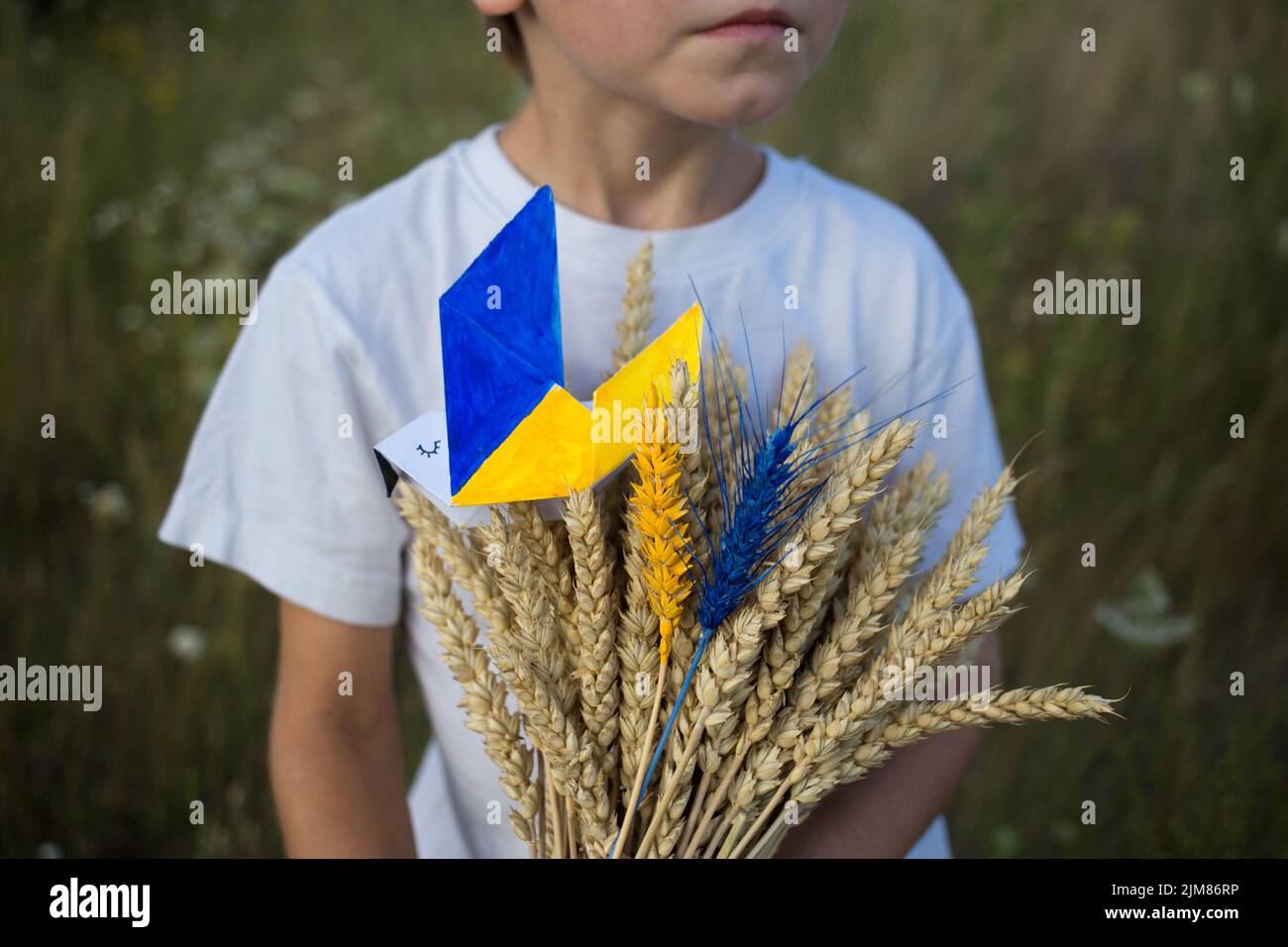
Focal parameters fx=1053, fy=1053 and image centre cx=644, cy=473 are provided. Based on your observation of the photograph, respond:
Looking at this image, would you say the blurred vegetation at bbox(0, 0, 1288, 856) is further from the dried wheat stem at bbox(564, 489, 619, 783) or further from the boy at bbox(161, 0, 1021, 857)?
the dried wheat stem at bbox(564, 489, 619, 783)

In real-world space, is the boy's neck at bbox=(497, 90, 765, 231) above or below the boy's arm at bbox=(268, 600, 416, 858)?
above

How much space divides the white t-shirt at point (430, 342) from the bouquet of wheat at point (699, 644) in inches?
14.0

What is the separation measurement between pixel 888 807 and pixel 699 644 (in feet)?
1.56

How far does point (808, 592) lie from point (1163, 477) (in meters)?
1.83

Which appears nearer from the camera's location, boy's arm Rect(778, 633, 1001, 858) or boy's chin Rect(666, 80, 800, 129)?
boy's chin Rect(666, 80, 800, 129)

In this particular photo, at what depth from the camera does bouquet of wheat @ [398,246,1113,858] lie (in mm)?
687

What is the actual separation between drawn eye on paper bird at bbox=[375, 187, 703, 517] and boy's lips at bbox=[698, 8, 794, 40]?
0.23 metres

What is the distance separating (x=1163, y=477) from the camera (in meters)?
2.26

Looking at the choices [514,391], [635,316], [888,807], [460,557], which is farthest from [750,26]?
[888,807]

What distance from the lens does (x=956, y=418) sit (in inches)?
47.3

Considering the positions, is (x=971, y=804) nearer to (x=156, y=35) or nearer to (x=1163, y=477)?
(x=1163, y=477)

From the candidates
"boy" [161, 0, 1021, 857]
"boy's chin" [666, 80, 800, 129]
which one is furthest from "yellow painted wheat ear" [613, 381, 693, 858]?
"boy" [161, 0, 1021, 857]

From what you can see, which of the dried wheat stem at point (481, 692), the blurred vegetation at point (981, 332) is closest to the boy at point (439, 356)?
the blurred vegetation at point (981, 332)
